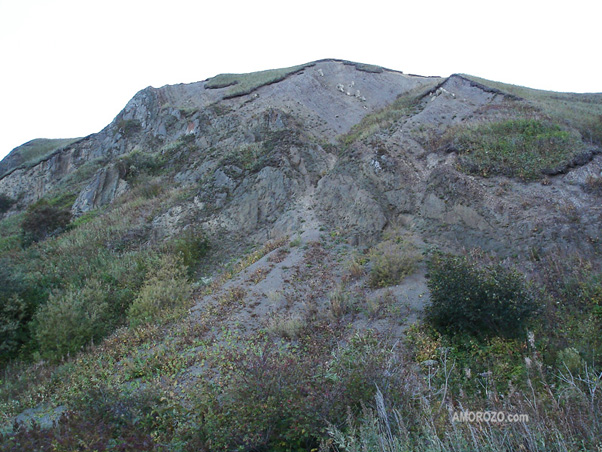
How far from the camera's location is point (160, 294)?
11367 millimetres

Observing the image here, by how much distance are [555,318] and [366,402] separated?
16.6 feet

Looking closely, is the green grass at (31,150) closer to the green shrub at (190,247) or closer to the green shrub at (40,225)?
the green shrub at (40,225)

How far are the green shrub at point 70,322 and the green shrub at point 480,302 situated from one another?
27.3 feet

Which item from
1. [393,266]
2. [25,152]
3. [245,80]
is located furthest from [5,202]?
[393,266]

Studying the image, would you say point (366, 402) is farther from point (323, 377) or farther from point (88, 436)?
point (88, 436)

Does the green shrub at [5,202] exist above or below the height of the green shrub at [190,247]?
above

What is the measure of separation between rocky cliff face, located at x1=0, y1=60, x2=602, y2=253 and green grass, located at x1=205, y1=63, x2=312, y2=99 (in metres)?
0.17

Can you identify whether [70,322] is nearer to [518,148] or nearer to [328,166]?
[328,166]

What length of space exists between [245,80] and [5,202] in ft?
65.3

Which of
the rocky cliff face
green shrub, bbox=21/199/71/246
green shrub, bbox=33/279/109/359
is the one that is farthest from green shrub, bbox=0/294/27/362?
green shrub, bbox=21/199/71/246

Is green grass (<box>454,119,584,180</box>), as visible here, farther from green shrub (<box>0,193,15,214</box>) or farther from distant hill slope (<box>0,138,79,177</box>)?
distant hill slope (<box>0,138,79,177</box>)

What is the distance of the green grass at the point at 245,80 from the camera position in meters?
28.0

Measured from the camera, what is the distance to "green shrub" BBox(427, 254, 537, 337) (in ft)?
24.0

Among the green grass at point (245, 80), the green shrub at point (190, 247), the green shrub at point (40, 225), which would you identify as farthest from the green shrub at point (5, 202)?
the green shrub at point (190, 247)
